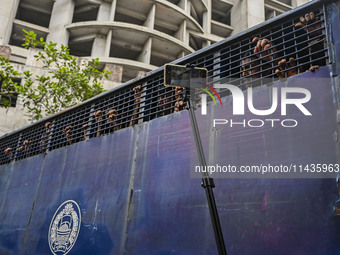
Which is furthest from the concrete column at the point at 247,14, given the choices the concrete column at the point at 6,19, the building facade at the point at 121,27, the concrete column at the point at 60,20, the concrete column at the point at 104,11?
the concrete column at the point at 6,19

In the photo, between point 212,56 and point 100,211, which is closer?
point 212,56

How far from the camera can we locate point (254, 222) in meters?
3.00

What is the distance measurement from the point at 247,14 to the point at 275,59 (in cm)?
2940

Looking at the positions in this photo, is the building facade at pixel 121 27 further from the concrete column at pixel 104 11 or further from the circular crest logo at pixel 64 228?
the circular crest logo at pixel 64 228

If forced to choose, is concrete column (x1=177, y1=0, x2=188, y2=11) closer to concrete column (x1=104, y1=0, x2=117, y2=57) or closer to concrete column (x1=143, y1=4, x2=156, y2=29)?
concrete column (x1=143, y1=4, x2=156, y2=29)

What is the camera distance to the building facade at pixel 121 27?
2481 cm

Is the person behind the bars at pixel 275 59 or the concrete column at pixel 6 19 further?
the concrete column at pixel 6 19

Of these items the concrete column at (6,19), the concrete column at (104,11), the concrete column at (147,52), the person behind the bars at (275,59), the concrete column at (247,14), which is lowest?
the person behind the bars at (275,59)

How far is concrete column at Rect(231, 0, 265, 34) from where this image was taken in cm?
3025

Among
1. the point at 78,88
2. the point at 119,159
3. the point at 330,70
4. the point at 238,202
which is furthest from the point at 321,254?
the point at 78,88

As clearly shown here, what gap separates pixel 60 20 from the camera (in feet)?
86.3

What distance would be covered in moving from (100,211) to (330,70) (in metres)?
3.65

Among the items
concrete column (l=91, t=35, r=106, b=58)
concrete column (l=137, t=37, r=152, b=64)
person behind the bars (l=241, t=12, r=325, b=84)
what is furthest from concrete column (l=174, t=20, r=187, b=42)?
person behind the bars (l=241, t=12, r=325, b=84)

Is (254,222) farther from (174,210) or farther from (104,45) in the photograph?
(104,45)
